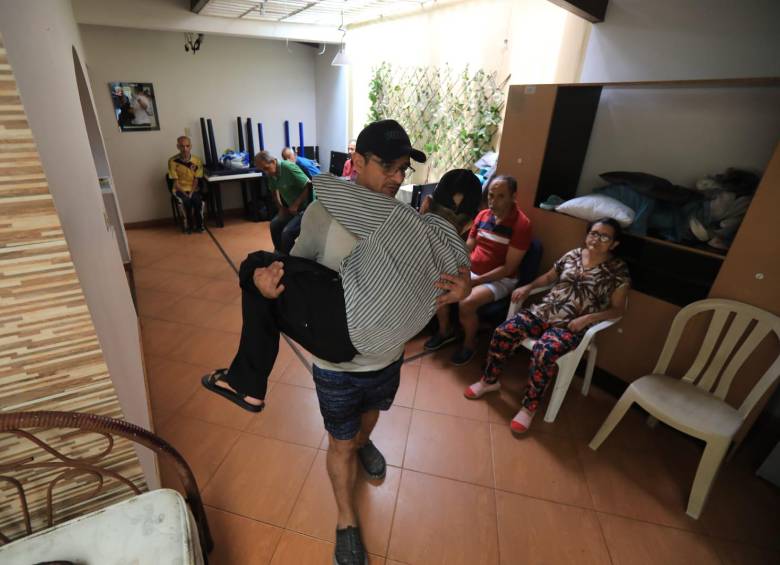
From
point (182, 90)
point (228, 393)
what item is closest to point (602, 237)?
point (228, 393)

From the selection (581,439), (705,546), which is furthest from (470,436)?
(705,546)

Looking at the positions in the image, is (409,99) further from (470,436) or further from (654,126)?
(470,436)

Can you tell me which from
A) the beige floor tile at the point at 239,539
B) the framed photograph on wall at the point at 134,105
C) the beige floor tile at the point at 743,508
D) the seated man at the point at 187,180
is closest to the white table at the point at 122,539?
the beige floor tile at the point at 239,539

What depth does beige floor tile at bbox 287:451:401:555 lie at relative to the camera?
1454 millimetres

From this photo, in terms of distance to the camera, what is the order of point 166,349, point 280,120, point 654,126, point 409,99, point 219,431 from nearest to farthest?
point 219,431, point 654,126, point 166,349, point 409,99, point 280,120

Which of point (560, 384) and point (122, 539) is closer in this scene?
point (122, 539)

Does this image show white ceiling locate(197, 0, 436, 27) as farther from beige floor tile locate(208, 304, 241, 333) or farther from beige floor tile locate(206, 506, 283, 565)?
beige floor tile locate(206, 506, 283, 565)

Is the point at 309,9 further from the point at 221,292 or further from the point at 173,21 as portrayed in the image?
the point at 221,292

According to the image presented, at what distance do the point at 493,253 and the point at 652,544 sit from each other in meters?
1.60

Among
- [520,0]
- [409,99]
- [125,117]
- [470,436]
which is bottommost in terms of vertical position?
[470,436]

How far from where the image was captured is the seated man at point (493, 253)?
7.37 feet

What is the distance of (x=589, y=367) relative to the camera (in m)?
2.22

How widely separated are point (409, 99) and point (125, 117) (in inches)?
139

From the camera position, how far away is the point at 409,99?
14.1ft
